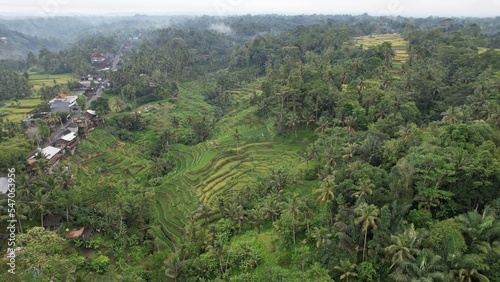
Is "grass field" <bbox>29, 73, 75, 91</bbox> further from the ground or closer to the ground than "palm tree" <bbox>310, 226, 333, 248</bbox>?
closer to the ground

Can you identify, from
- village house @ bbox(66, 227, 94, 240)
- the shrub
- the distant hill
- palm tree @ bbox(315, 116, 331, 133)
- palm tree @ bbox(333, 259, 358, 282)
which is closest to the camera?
palm tree @ bbox(333, 259, 358, 282)

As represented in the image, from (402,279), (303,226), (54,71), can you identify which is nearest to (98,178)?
(303,226)

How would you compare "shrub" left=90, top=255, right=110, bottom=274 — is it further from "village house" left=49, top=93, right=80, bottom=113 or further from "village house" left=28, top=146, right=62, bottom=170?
"village house" left=49, top=93, right=80, bottom=113

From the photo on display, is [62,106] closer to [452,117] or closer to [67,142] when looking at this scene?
[67,142]

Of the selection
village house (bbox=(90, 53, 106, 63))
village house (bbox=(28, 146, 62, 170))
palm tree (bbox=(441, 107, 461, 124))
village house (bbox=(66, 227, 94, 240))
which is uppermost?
palm tree (bbox=(441, 107, 461, 124))

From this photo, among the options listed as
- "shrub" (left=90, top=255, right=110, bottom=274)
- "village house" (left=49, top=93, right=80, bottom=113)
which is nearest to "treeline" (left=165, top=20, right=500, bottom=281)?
"shrub" (left=90, top=255, right=110, bottom=274)

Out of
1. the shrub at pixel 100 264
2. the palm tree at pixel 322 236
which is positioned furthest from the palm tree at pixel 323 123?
the shrub at pixel 100 264

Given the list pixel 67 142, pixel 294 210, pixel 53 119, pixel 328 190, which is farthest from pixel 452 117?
pixel 53 119
